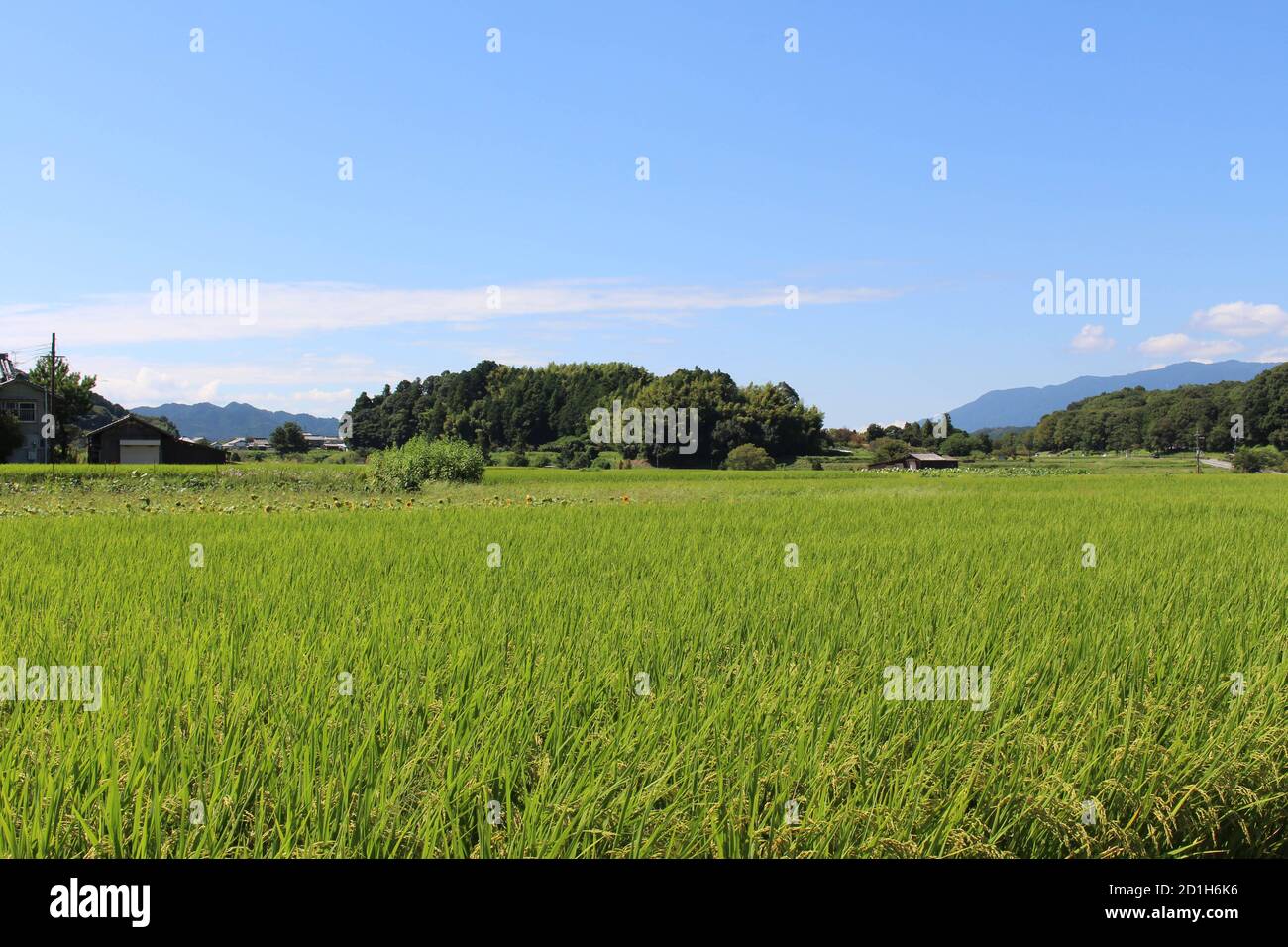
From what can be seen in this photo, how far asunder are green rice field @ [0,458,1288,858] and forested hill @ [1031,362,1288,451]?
11785cm

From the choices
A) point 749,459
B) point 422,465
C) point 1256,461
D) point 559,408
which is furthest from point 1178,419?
point 422,465

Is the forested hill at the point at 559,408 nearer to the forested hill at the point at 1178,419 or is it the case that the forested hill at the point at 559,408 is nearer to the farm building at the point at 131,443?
the farm building at the point at 131,443

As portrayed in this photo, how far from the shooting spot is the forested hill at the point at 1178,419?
4028 inches

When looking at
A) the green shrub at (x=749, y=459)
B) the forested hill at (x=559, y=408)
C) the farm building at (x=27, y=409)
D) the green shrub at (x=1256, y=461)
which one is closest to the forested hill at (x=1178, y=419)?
the green shrub at (x=1256, y=461)

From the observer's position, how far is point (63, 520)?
11305 mm

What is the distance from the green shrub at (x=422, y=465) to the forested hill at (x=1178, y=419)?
106m

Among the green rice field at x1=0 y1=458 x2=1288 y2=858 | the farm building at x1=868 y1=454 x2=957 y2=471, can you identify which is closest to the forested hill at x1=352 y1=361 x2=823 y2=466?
the farm building at x1=868 y1=454 x2=957 y2=471

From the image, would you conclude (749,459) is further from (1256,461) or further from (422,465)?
(1256,461)

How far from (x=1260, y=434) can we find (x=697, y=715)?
126 metres

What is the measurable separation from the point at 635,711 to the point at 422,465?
2595cm

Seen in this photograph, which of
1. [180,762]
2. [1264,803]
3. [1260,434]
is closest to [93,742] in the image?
[180,762]

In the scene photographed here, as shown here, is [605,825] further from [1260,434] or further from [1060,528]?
[1260,434]

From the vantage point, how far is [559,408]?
82.1m

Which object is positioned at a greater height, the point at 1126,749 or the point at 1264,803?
the point at 1126,749
